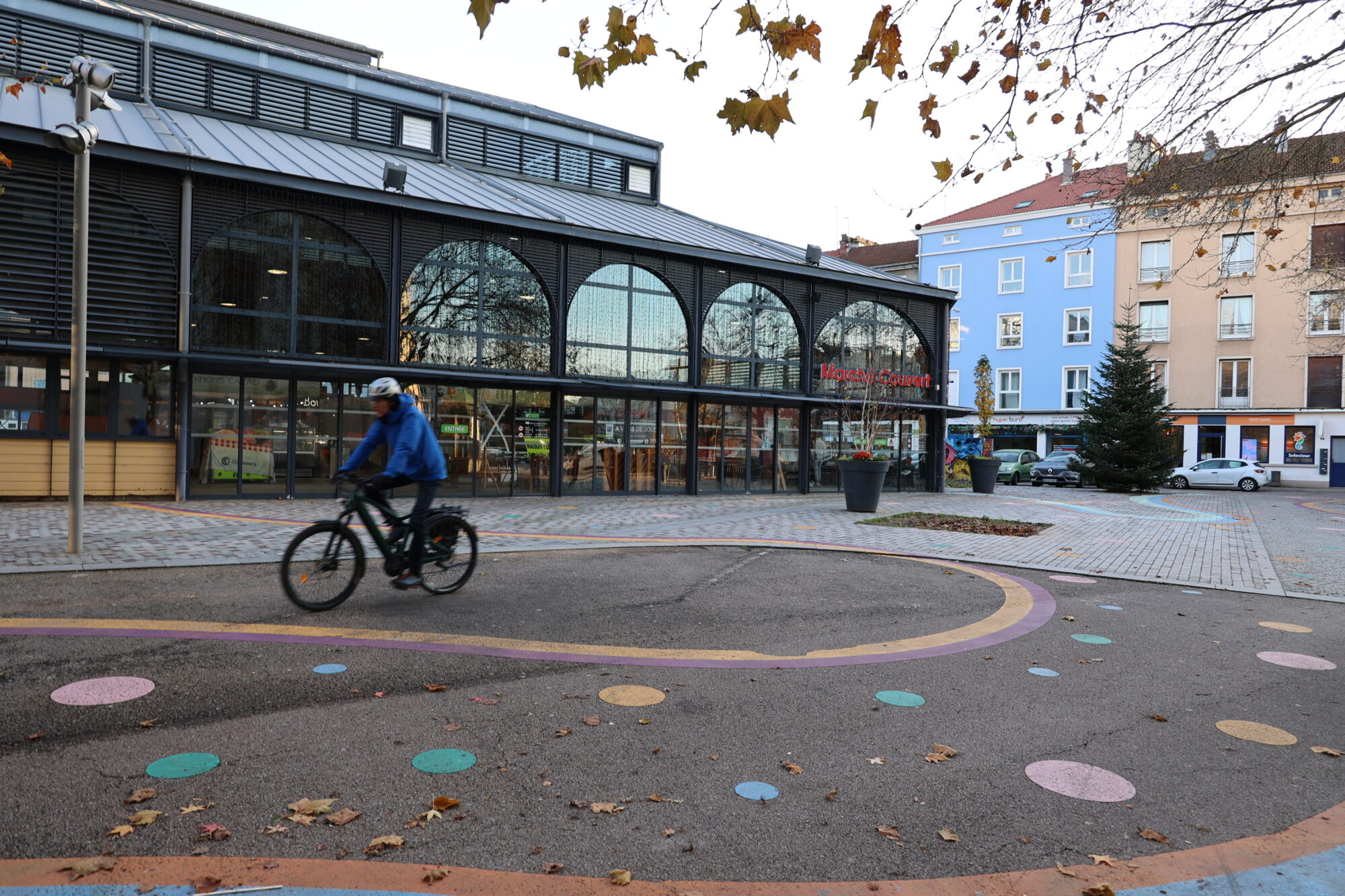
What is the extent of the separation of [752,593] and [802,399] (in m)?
15.6

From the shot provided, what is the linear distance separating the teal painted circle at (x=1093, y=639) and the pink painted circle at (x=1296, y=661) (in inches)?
35.9

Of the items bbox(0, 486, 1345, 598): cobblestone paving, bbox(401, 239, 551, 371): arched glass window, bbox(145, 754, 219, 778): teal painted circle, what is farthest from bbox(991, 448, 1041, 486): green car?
bbox(145, 754, 219, 778): teal painted circle

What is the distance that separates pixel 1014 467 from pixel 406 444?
114ft

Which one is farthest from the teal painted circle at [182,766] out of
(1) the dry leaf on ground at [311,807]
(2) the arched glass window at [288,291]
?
(2) the arched glass window at [288,291]

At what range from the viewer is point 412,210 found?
1773 centimetres

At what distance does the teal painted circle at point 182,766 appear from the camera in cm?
326

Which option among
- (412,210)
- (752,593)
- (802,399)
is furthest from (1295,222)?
(752,593)

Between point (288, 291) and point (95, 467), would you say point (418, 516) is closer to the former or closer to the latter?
point (288, 291)

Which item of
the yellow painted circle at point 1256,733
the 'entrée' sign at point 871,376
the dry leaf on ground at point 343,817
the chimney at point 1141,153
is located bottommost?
the yellow painted circle at point 1256,733

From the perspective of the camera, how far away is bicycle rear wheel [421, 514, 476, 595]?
694 cm

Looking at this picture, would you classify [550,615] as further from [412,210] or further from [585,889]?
[412,210]

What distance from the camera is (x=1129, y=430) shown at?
29.4 m

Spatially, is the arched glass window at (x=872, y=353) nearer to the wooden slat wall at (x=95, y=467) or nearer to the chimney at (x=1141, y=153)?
the wooden slat wall at (x=95, y=467)

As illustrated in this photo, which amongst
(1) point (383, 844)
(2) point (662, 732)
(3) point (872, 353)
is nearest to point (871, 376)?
(3) point (872, 353)
